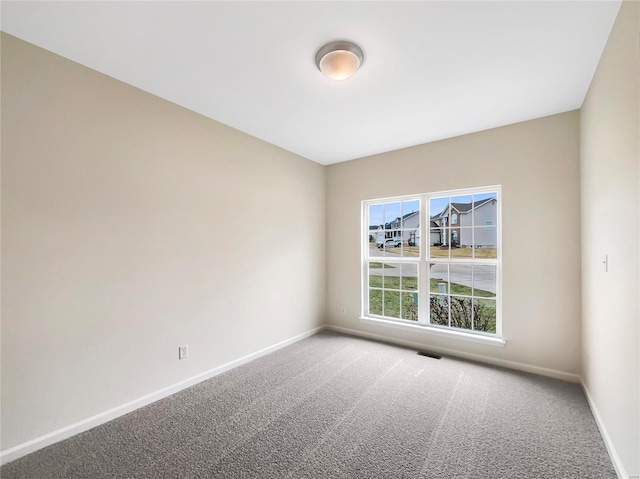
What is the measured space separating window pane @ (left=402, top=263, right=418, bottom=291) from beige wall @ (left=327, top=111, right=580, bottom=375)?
1.90 ft

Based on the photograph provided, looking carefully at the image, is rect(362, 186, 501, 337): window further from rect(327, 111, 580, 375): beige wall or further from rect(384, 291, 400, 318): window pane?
rect(327, 111, 580, 375): beige wall

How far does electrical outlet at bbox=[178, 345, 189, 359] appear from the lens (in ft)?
8.25

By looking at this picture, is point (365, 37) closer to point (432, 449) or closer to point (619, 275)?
point (619, 275)

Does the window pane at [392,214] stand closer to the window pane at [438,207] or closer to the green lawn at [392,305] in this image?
the window pane at [438,207]

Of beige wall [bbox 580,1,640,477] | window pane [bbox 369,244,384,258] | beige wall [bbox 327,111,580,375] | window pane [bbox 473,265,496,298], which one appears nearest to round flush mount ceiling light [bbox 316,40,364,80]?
beige wall [bbox 580,1,640,477]

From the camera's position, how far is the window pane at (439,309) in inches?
135

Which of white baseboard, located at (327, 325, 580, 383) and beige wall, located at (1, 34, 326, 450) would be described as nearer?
beige wall, located at (1, 34, 326, 450)

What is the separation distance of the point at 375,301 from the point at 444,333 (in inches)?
39.4

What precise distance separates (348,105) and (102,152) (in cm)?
203

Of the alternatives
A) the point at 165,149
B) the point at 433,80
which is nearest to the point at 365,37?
the point at 433,80

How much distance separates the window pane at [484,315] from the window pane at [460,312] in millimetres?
66

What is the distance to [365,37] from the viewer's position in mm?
1705

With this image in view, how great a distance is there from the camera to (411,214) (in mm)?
3707

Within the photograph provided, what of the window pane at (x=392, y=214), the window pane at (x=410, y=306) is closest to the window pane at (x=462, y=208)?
the window pane at (x=392, y=214)
